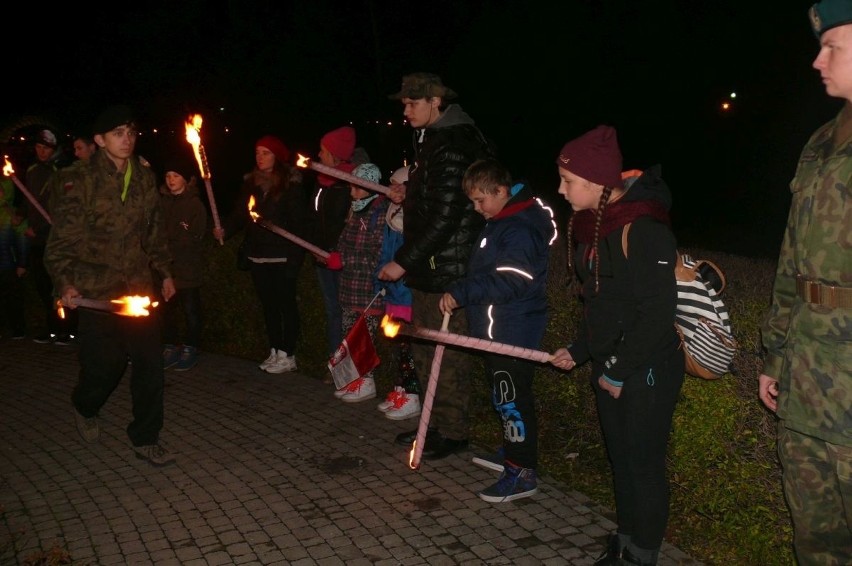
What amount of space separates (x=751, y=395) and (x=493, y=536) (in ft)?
5.12

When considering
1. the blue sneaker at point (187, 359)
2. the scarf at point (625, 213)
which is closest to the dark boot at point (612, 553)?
the scarf at point (625, 213)

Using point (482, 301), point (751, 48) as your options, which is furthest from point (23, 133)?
point (751, 48)

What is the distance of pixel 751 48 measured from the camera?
24.4 meters

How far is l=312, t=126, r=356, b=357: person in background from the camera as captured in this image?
7.60 meters

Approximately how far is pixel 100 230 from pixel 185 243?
2822mm

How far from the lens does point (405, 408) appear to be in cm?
700

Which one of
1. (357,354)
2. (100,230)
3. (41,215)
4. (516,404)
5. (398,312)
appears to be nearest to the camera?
(516,404)

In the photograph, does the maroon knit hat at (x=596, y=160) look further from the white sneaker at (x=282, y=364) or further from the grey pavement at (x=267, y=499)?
the white sneaker at (x=282, y=364)

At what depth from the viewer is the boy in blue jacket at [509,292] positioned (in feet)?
16.7

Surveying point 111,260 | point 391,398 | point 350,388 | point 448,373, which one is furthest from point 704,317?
point 350,388

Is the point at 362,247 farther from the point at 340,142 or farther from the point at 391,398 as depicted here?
the point at 391,398

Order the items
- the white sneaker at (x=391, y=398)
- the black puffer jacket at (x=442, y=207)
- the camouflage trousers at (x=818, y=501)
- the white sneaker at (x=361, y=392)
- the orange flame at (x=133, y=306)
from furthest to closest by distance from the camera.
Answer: the white sneaker at (x=361, y=392), the white sneaker at (x=391, y=398), the orange flame at (x=133, y=306), the black puffer jacket at (x=442, y=207), the camouflage trousers at (x=818, y=501)

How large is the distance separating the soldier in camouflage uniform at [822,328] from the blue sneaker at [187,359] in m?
6.74

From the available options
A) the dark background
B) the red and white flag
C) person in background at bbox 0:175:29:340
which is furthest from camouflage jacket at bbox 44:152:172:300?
the dark background
